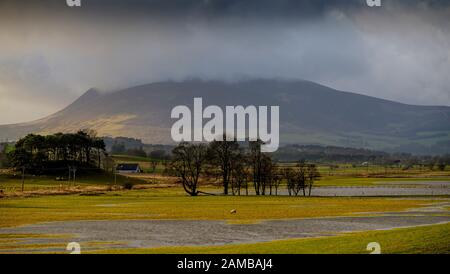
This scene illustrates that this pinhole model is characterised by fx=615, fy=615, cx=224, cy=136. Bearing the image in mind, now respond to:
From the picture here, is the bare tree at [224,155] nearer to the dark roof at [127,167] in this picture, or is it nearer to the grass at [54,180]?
the grass at [54,180]

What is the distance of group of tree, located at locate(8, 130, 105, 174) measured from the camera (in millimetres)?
119750

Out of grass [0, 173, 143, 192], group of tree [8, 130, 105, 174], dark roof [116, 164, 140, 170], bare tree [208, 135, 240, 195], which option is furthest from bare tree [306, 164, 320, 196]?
dark roof [116, 164, 140, 170]

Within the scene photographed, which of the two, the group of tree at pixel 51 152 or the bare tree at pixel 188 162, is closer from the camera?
the bare tree at pixel 188 162

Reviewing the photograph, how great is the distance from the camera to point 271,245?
26.8 m

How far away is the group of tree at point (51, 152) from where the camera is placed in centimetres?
11975

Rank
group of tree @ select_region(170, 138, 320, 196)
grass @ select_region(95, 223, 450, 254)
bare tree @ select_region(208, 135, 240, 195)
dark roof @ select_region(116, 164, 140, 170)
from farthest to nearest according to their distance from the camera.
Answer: dark roof @ select_region(116, 164, 140, 170) < bare tree @ select_region(208, 135, 240, 195) < group of tree @ select_region(170, 138, 320, 196) < grass @ select_region(95, 223, 450, 254)

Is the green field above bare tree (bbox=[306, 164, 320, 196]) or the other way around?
the other way around

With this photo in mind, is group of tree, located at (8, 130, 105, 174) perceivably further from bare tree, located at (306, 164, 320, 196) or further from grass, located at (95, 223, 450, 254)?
grass, located at (95, 223, 450, 254)

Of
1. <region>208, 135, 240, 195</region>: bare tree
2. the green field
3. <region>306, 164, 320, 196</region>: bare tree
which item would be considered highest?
<region>208, 135, 240, 195</region>: bare tree

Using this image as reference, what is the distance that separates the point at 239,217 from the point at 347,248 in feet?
77.1

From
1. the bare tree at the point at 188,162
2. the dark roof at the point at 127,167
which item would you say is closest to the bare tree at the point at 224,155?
the bare tree at the point at 188,162
